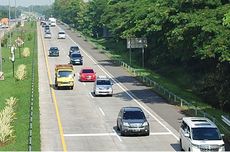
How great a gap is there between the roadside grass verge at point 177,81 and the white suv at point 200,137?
12.9 ft

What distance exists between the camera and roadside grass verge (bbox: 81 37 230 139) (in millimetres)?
40737

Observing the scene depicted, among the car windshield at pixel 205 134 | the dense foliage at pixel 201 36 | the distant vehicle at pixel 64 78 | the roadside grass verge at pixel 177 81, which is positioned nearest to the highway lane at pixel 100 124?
the distant vehicle at pixel 64 78

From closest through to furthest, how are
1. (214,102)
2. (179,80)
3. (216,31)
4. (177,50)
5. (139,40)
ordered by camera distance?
1. (216,31)
2. (214,102)
3. (177,50)
4. (179,80)
5. (139,40)

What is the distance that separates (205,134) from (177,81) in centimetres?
3679

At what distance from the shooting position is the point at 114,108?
44.5 metres

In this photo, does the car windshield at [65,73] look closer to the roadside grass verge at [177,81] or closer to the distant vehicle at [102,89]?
the distant vehicle at [102,89]

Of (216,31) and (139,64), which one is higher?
(216,31)

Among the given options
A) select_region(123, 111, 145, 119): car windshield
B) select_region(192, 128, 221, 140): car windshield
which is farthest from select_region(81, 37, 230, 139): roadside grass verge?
select_region(123, 111, 145, 119): car windshield

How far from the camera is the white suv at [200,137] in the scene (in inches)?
1061

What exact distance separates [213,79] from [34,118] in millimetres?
17474

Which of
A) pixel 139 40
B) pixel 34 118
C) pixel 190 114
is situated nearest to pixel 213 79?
pixel 190 114

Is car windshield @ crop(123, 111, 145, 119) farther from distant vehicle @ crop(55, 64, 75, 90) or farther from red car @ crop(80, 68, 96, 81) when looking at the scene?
red car @ crop(80, 68, 96, 81)

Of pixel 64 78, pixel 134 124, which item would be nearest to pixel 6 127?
pixel 134 124

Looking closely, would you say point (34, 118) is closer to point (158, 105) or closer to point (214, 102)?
point (158, 105)
